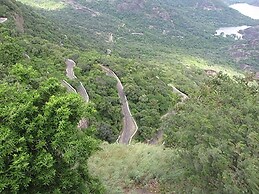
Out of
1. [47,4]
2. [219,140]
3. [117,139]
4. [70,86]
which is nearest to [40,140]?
[219,140]

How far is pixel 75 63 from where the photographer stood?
1871 inches

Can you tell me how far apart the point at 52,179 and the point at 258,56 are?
13165 centimetres

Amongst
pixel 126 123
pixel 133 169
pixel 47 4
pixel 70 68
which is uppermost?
pixel 133 169

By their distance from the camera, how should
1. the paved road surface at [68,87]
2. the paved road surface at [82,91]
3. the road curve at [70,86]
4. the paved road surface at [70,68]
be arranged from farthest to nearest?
the paved road surface at [70,68] < the paved road surface at [82,91] < the road curve at [70,86] < the paved road surface at [68,87]

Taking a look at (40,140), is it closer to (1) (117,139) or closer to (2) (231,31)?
(1) (117,139)

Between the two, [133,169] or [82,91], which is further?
[82,91]

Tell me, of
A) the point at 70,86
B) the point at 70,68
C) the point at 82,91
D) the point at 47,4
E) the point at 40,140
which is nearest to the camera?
the point at 40,140

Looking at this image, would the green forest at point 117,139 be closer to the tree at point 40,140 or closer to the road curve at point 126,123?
the tree at point 40,140

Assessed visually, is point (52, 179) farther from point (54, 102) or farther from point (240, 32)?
point (240, 32)

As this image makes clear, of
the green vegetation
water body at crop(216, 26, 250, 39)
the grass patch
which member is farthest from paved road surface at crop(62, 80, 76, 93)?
water body at crop(216, 26, 250, 39)

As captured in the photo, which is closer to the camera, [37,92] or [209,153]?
[37,92]

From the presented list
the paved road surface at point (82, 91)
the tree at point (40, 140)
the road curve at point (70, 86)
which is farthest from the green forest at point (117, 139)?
the paved road surface at point (82, 91)

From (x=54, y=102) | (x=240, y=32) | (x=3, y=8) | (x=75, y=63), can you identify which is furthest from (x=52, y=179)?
(x=240, y=32)

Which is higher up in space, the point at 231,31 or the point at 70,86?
the point at 70,86
